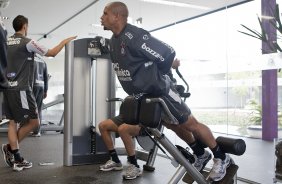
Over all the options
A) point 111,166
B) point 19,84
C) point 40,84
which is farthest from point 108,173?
point 40,84

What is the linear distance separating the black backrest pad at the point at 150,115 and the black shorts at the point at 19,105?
1.71 meters

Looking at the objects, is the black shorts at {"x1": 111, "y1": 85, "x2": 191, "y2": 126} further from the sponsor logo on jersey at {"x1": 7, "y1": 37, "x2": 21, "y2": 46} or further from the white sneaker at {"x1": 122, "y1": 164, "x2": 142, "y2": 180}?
the sponsor logo on jersey at {"x1": 7, "y1": 37, "x2": 21, "y2": 46}

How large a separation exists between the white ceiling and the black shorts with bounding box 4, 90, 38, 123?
2675 millimetres

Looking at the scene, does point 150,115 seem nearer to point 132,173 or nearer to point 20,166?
point 132,173

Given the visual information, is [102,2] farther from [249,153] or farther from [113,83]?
[249,153]

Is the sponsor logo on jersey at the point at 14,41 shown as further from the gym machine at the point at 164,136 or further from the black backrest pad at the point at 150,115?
the black backrest pad at the point at 150,115

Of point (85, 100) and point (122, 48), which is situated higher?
point (122, 48)

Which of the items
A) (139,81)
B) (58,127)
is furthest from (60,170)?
(58,127)

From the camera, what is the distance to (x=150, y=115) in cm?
192

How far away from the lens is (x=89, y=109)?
11.8ft

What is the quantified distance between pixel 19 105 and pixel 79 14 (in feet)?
16.0

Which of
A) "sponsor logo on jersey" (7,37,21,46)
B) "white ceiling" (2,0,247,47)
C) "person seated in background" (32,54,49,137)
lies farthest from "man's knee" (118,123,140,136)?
"person seated in background" (32,54,49,137)

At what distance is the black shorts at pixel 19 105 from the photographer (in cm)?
321

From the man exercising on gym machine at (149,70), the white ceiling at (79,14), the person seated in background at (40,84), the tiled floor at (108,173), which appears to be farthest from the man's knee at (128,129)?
the person seated in background at (40,84)
